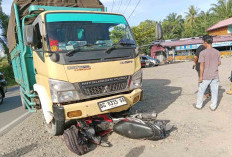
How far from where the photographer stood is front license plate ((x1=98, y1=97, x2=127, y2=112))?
3.24 metres

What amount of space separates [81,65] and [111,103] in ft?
2.83

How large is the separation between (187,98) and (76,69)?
13.8 feet

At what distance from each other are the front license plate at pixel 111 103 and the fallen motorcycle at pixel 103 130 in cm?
34

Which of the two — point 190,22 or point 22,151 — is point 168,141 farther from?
A: point 190,22

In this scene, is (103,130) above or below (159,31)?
below

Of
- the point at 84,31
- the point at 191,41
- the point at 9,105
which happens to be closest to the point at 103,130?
the point at 84,31

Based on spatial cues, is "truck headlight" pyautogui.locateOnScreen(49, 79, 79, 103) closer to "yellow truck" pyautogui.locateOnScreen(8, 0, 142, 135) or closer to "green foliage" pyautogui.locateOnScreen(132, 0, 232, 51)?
"yellow truck" pyautogui.locateOnScreen(8, 0, 142, 135)

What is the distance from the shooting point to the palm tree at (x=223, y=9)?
33688 mm

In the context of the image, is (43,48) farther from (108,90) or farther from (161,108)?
(161,108)

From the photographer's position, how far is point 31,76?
4602 mm

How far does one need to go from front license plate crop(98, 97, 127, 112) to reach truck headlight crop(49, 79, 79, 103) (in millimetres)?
494

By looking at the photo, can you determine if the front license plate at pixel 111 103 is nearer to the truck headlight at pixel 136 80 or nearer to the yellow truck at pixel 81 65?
the yellow truck at pixel 81 65

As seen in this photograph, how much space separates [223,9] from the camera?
35.0m

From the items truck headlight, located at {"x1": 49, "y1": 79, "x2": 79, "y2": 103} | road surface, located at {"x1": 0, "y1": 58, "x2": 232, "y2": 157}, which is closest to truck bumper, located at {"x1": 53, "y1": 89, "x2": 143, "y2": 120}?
truck headlight, located at {"x1": 49, "y1": 79, "x2": 79, "y2": 103}
